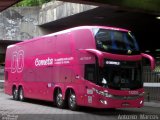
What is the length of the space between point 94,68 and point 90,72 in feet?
1.28

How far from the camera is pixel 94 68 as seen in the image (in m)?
15.4

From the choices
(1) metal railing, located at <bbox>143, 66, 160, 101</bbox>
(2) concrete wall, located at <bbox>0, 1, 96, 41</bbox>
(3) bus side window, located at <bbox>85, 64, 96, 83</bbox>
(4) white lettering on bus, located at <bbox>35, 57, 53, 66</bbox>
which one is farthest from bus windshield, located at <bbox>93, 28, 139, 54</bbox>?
(2) concrete wall, located at <bbox>0, 1, 96, 41</bbox>

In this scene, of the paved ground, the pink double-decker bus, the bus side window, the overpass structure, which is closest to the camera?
the paved ground

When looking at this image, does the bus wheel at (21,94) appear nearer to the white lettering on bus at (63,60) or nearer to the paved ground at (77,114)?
the white lettering on bus at (63,60)

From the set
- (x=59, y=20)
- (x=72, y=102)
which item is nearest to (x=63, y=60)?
(x=72, y=102)

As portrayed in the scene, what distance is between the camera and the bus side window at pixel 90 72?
15.5m

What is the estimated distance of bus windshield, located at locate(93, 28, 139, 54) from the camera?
15.5 metres

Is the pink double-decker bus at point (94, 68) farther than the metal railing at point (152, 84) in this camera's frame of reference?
No

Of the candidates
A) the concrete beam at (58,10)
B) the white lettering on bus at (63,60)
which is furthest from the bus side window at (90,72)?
the concrete beam at (58,10)

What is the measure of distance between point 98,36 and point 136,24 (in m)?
17.7

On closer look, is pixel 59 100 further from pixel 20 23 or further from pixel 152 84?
pixel 20 23

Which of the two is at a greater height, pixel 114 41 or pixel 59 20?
pixel 59 20

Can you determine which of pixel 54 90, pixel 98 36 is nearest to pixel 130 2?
pixel 98 36

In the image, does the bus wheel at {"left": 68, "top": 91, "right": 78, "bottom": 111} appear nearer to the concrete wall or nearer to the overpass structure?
the overpass structure
